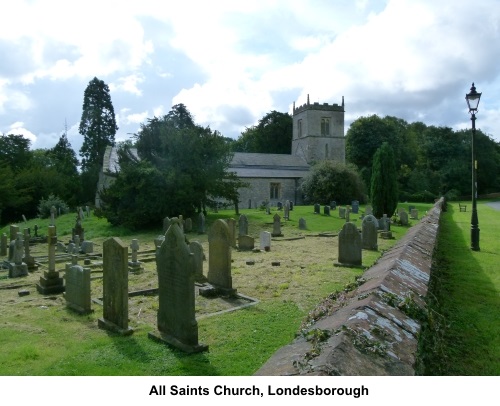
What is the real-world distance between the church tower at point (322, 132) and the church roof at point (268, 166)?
2.68 metres

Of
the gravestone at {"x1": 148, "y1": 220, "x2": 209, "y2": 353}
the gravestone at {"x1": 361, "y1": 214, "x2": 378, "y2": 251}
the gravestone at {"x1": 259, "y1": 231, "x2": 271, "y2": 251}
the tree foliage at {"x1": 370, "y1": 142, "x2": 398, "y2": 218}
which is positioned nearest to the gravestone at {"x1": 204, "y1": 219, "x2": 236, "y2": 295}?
the gravestone at {"x1": 148, "y1": 220, "x2": 209, "y2": 353}

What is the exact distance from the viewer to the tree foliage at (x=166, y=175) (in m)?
23.4

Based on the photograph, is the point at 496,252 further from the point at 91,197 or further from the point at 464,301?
the point at 91,197

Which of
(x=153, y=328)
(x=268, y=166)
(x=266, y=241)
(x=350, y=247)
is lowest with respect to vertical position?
(x=153, y=328)

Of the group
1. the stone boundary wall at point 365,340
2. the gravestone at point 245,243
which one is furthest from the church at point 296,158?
the stone boundary wall at point 365,340

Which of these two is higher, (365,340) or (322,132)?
(322,132)

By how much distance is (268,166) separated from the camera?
49906mm

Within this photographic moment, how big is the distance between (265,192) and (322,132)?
16.8m

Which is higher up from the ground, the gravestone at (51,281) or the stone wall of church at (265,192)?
the stone wall of church at (265,192)

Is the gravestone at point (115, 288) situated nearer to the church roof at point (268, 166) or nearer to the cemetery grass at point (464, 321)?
the cemetery grass at point (464, 321)

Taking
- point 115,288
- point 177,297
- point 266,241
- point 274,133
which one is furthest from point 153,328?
point 274,133

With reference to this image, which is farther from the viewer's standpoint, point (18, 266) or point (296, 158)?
point (296, 158)

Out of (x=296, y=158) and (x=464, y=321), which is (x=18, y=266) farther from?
(x=296, y=158)

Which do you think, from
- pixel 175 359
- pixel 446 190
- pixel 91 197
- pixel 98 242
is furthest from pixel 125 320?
pixel 446 190
